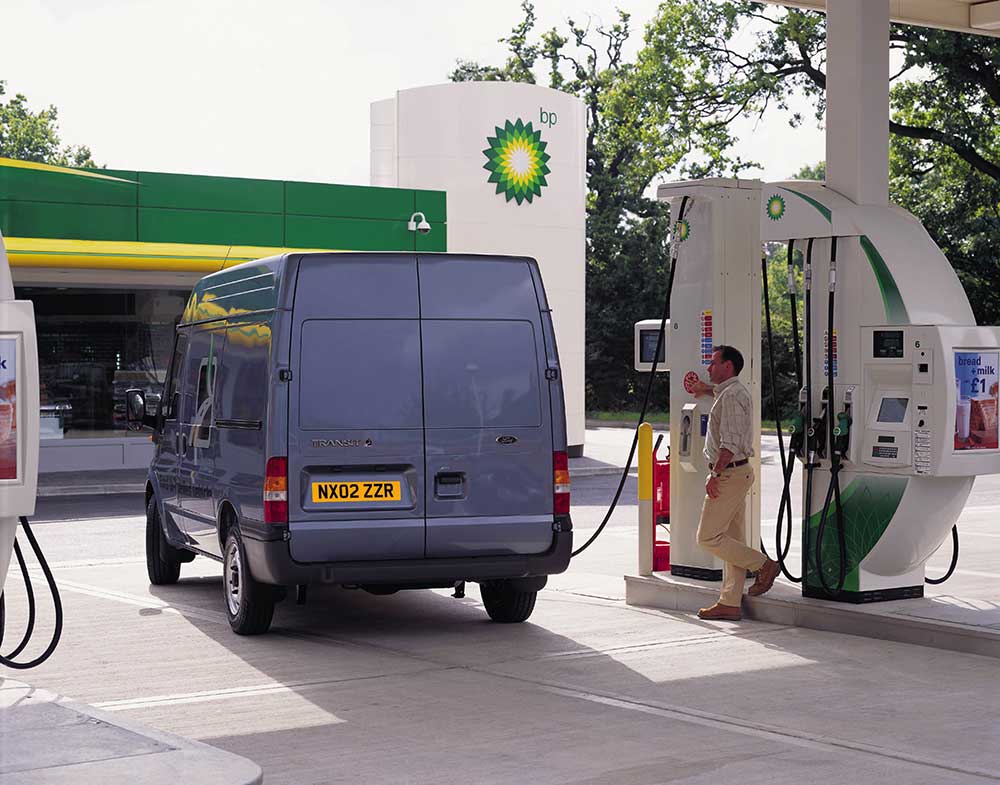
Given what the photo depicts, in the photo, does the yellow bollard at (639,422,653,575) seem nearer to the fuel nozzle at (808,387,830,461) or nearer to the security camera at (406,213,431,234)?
the fuel nozzle at (808,387,830,461)

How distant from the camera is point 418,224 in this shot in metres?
29.1

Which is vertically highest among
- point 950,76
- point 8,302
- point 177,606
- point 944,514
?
point 950,76

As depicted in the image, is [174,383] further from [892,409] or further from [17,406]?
[17,406]

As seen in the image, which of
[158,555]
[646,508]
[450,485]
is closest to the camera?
[450,485]

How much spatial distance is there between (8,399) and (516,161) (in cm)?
2308

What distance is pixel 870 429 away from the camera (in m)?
10.6

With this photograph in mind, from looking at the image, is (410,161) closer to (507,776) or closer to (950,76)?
(950,76)

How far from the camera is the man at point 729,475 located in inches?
426

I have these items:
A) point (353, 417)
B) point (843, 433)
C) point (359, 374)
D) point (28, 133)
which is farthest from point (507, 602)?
point (28, 133)

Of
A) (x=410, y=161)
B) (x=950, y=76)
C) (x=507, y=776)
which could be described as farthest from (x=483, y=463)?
(x=950, y=76)

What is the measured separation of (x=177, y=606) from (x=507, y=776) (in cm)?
603

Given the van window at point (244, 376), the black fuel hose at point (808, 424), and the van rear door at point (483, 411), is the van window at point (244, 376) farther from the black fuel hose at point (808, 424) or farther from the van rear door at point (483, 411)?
the black fuel hose at point (808, 424)

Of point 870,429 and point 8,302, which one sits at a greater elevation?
point 8,302

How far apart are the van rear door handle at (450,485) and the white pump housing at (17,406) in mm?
3663
